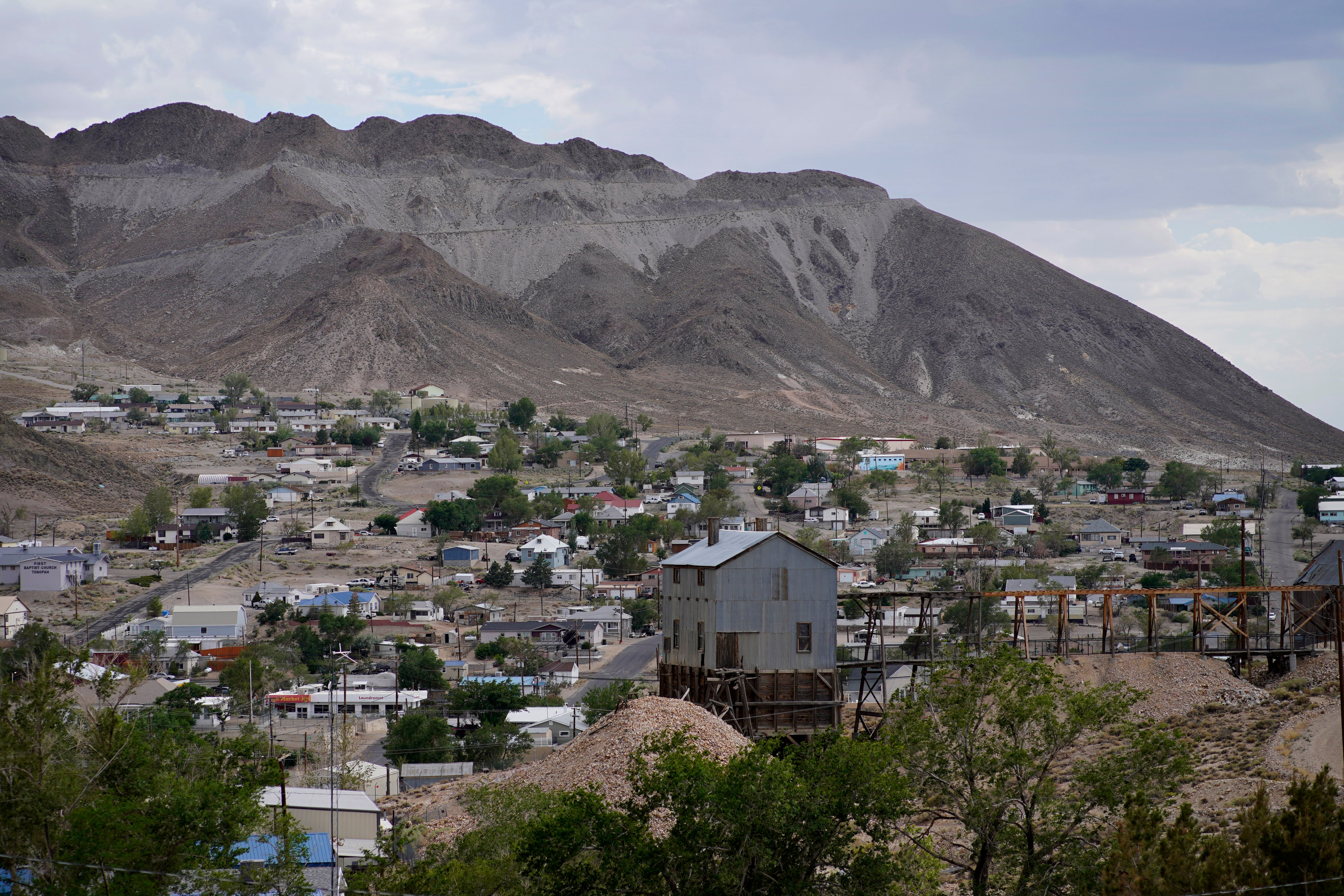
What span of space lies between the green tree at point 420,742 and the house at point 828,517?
58.9 metres

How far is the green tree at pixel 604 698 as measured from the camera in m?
44.6

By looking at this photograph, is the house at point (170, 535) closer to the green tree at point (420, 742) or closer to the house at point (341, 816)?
the green tree at point (420, 742)

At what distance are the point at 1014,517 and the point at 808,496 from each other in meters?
17.1

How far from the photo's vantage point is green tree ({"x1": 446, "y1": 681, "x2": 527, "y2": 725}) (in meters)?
47.6

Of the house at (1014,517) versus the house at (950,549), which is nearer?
the house at (950,549)

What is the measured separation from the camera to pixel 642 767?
773 inches

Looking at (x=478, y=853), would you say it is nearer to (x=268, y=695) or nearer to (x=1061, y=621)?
(x=1061, y=621)

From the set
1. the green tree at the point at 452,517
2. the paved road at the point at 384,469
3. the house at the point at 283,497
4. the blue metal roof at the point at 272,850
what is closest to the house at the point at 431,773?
the blue metal roof at the point at 272,850

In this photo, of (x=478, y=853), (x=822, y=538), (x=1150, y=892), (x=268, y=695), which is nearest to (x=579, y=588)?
(x=822, y=538)

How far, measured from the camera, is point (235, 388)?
6024 inches

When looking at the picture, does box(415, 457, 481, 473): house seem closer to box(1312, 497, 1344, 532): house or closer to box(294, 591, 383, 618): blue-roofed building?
box(294, 591, 383, 618): blue-roofed building

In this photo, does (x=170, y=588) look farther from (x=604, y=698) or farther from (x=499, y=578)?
(x=604, y=698)

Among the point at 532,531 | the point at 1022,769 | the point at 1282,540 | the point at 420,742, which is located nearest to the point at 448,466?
the point at 532,531

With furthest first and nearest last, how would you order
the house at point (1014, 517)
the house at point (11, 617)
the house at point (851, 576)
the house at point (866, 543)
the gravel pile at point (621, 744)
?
the house at point (1014, 517) → the house at point (866, 543) → the house at point (851, 576) → the house at point (11, 617) → the gravel pile at point (621, 744)
